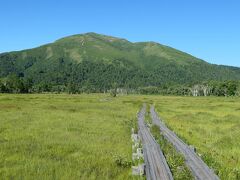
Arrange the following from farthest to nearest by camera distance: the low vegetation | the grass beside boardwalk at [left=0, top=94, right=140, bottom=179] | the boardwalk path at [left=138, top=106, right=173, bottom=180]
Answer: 1. the grass beside boardwalk at [left=0, top=94, right=140, bottom=179]
2. the boardwalk path at [left=138, top=106, right=173, bottom=180]
3. the low vegetation

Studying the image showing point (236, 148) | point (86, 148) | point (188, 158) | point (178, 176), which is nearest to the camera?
point (178, 176)

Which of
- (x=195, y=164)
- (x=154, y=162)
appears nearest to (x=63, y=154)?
(x=154, y=162)

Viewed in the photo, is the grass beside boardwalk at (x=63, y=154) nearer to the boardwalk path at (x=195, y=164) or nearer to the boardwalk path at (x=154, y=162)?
the boardwalk path at (x=154, y=162)

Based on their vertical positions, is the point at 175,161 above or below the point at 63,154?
above

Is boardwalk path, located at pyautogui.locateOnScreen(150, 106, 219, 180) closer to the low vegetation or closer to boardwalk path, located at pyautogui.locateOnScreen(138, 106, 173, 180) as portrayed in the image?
Answer: the low vegetation

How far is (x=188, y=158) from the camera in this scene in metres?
25.7

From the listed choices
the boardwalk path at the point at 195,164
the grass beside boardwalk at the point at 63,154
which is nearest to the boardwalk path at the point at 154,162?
the grass beside boardwalk at the point at 63,154

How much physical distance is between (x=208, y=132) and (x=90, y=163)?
2480 centimetres

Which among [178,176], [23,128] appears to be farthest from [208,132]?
[178,176]

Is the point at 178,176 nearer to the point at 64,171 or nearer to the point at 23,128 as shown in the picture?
the point at 64,171

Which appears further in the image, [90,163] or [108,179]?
[90,163]

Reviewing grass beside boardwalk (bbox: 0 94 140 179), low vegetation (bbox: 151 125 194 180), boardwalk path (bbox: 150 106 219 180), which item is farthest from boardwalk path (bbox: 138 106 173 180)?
boardwalk path (bbox: 150 106 219 180)

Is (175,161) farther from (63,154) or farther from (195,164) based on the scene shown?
(63,154)

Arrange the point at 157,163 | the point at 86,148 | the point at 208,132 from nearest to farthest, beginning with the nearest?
the point at 157,163 < the point at 86,148 < the point at 208,132
